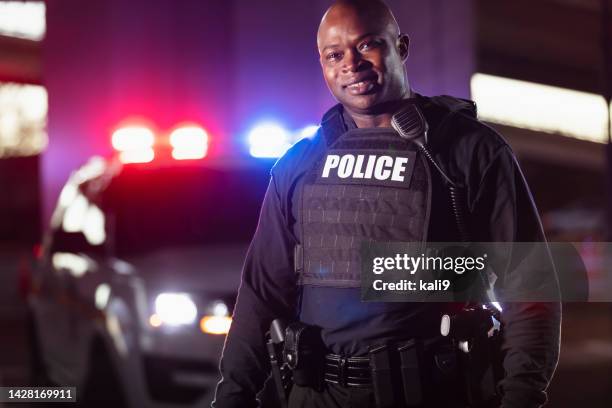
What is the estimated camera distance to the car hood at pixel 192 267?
4.66 meters

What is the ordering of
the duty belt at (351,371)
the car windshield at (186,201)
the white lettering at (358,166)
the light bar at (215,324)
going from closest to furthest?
1. the duty belt at (351,371)
2. the white lettering at (358,166)
3. the light bar at (215,324)
4. the car windshield at (186,201)

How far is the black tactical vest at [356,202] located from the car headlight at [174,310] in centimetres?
218

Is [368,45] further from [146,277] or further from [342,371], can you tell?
[146,277]

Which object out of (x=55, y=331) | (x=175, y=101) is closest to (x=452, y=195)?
(x=55, y=331)

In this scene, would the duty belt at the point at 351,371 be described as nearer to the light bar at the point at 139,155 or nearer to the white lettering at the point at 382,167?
the white lettering at the point at 382,167

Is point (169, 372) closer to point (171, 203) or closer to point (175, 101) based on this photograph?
point (171, 203)

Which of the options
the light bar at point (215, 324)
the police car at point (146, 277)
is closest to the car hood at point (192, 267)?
the police car at point (146, 277)

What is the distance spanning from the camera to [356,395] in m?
2.37

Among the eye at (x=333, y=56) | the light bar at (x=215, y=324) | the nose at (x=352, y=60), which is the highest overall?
the eye at (x=333, y=56)

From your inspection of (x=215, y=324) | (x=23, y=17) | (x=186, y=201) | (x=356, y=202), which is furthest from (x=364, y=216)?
(x=23, y=17)

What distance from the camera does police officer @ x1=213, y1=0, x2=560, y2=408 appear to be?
2248mm

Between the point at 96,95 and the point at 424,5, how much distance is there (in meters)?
2.91

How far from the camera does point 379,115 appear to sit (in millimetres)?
2512

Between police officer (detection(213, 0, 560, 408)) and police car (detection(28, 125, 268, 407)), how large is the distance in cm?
205
